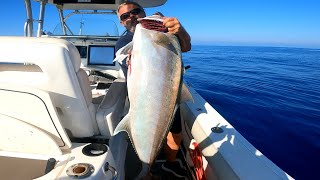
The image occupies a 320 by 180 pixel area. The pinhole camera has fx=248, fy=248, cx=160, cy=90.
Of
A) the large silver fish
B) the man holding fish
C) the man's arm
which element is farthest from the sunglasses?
the large silver fish

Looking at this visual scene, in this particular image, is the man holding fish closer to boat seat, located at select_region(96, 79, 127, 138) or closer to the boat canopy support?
boat seat, located at select_region(96, 79, 127, 138)

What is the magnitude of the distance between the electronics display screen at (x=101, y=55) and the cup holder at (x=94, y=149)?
138 inches

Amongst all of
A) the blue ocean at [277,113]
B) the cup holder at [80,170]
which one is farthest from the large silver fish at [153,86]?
the blue ocean at [277,113]

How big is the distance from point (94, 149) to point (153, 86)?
2.72 ft

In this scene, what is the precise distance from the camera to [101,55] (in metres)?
5.46

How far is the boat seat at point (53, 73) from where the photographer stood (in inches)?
66.2

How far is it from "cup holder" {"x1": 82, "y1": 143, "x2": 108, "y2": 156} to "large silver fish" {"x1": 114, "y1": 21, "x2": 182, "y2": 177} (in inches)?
16.1

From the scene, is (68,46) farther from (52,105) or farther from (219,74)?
(219,74)

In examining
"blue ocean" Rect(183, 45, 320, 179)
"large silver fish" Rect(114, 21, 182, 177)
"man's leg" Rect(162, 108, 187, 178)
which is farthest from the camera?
"blue ocean" Rect(183, 45, 320, 179)

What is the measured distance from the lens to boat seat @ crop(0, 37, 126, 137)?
168 centimetres

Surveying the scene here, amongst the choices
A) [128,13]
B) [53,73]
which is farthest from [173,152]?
[53,73]

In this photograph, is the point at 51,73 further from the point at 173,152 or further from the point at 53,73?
the point at 173,152

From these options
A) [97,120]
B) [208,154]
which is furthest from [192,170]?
[97,120]

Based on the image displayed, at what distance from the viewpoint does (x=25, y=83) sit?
5.92 ft
